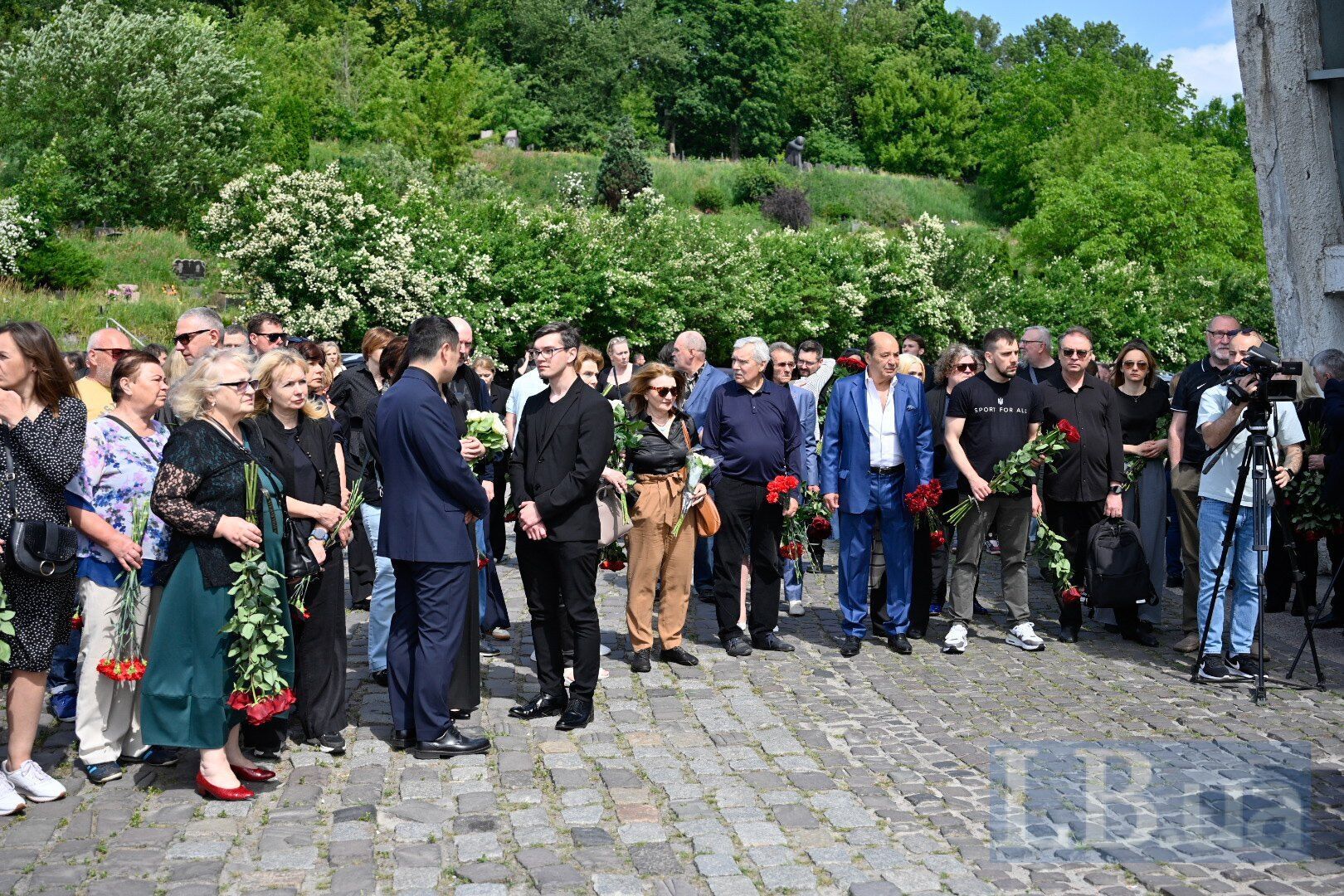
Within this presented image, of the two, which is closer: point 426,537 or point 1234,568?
point 426,537

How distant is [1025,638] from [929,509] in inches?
46.2

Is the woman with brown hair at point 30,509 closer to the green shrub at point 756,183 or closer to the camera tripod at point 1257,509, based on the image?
the camera tripod at point 1257,509

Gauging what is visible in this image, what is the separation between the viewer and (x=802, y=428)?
10.5 metres

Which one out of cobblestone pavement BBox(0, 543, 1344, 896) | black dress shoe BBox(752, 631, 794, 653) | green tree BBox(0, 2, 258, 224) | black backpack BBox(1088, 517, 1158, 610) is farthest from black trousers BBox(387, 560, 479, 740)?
green tree BBox(0, 2, 258, 224)

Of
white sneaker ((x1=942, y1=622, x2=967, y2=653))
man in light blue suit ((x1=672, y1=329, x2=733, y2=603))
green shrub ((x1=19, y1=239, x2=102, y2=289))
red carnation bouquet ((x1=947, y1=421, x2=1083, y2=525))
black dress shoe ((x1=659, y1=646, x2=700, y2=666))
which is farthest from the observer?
green shrub ((x1=19, y1=239, x2=102, y2=289))

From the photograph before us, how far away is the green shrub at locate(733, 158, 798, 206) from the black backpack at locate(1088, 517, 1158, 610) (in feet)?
171

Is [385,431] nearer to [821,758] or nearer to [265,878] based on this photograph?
[265,878]

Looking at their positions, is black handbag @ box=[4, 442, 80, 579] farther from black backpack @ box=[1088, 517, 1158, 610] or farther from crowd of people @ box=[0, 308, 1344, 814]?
black backpack @ box=[1088, 517, 1158, 610]

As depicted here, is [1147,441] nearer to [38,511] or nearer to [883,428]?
[883,428]

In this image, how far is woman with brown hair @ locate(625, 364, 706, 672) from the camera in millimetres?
8680

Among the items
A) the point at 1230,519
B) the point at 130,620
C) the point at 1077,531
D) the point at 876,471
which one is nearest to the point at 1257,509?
the point at 1230,519

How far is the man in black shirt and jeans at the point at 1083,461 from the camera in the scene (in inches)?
379

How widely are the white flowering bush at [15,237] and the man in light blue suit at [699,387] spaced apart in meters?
26.3

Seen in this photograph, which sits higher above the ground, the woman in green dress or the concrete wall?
the concrete wall
